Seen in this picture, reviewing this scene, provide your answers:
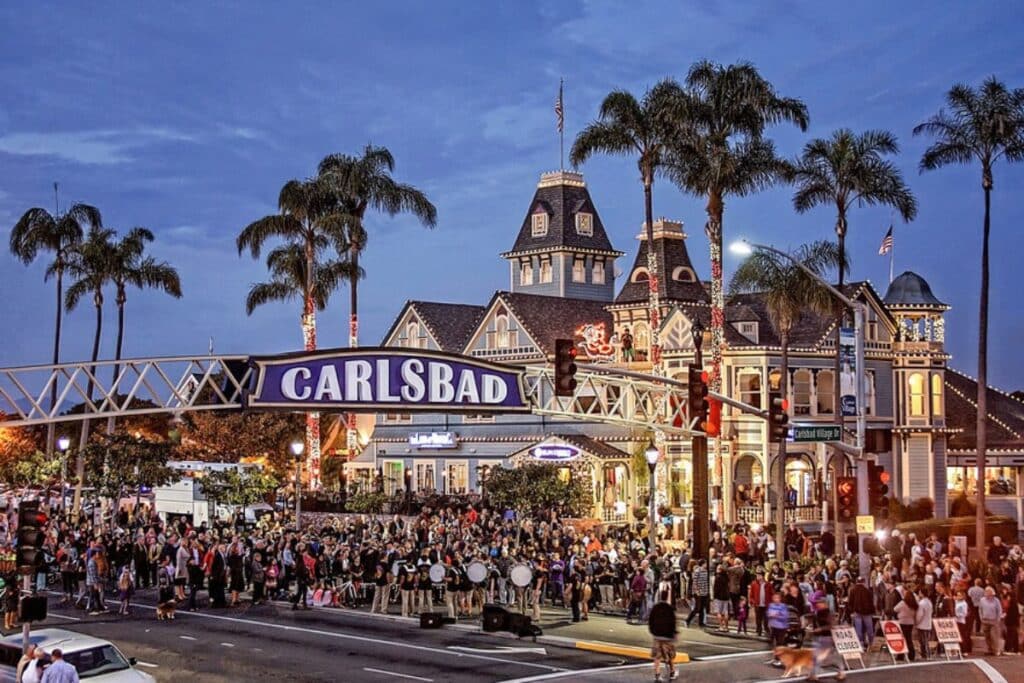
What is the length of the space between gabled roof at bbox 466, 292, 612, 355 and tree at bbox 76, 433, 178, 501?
65.5ft

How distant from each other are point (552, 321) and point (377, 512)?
1779 cm

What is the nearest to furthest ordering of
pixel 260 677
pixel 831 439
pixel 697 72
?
pixel 260 677 → pixel 831 439 → pixel 697 72

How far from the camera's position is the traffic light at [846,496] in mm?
28266

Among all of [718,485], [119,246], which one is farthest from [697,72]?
[119,246]

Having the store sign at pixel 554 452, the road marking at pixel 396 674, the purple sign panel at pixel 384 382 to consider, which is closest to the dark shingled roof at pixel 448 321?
the store sign at pixel 554 452

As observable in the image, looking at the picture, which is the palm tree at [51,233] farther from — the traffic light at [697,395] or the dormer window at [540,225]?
the traffic light at [697,395]

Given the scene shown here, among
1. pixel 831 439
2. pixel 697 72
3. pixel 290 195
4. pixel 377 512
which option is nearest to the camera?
pixel 831 439

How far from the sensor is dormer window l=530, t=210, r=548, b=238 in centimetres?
8306

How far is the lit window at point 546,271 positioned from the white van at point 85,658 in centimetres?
6227

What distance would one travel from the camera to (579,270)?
81688mm

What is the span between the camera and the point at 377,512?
5778 cm

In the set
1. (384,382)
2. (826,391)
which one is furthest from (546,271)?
(384,382)

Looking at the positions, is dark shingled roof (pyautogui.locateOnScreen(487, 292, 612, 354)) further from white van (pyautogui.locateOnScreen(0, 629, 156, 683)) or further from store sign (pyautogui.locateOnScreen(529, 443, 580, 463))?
white van (pyautogui.locateOnScreen(0, 629, 156, 683))

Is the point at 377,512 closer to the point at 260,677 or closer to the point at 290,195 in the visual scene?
the point at 290,195
